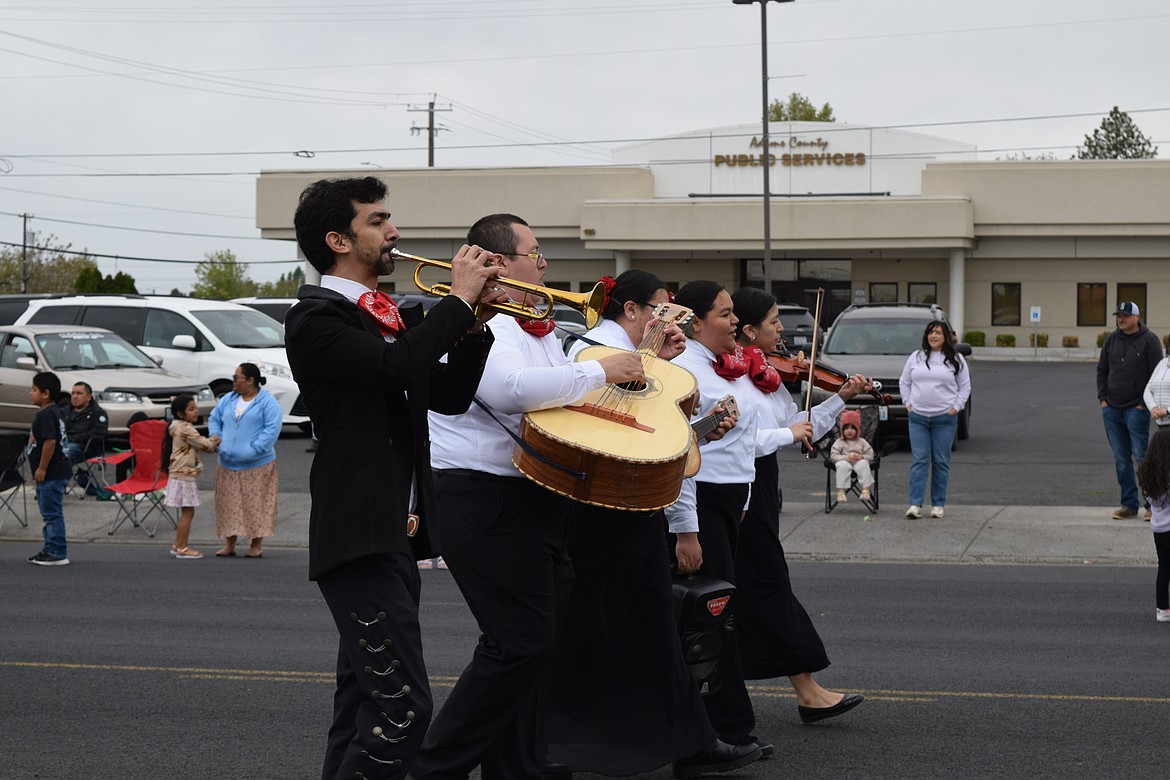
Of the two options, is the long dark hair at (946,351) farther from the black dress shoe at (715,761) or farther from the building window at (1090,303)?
the building window at (1090,303)

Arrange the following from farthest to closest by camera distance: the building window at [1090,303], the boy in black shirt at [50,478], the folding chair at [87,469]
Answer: the building window at [1090,303]
the folding chair at [87,469]
the boy in black shirt at [50,478]

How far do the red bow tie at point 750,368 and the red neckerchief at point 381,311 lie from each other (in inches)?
83.7

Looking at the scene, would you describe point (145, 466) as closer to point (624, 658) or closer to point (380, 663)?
point (624, 658)

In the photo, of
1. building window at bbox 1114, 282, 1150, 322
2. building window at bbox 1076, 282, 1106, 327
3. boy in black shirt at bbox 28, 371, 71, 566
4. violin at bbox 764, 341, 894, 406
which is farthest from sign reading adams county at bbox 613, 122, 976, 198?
violin at bbox 764, 341, 894, 406

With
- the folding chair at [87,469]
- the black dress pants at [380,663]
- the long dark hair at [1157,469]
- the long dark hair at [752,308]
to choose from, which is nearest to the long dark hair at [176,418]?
the folding chair at [87,469]

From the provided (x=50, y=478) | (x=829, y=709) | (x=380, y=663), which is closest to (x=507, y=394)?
(x=380, y=663)

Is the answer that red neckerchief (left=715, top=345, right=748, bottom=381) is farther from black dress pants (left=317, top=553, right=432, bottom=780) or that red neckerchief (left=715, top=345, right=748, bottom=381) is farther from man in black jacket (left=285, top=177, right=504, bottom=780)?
black dress pants (left=317, top=553, right=432, bottom=780)

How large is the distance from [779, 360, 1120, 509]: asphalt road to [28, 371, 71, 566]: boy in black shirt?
760cm

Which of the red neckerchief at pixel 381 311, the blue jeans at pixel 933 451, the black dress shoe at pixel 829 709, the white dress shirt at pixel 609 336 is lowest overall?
the black dress shoe at pixel 829 709

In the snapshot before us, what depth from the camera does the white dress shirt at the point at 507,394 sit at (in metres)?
4.60

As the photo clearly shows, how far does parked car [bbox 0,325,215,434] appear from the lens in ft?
59.4

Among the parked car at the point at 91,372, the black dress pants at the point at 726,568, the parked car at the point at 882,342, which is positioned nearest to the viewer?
the black dress pants at the point at 726,568

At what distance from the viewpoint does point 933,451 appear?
45.2 feet

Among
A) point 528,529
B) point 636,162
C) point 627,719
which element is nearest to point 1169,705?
point 627,719
